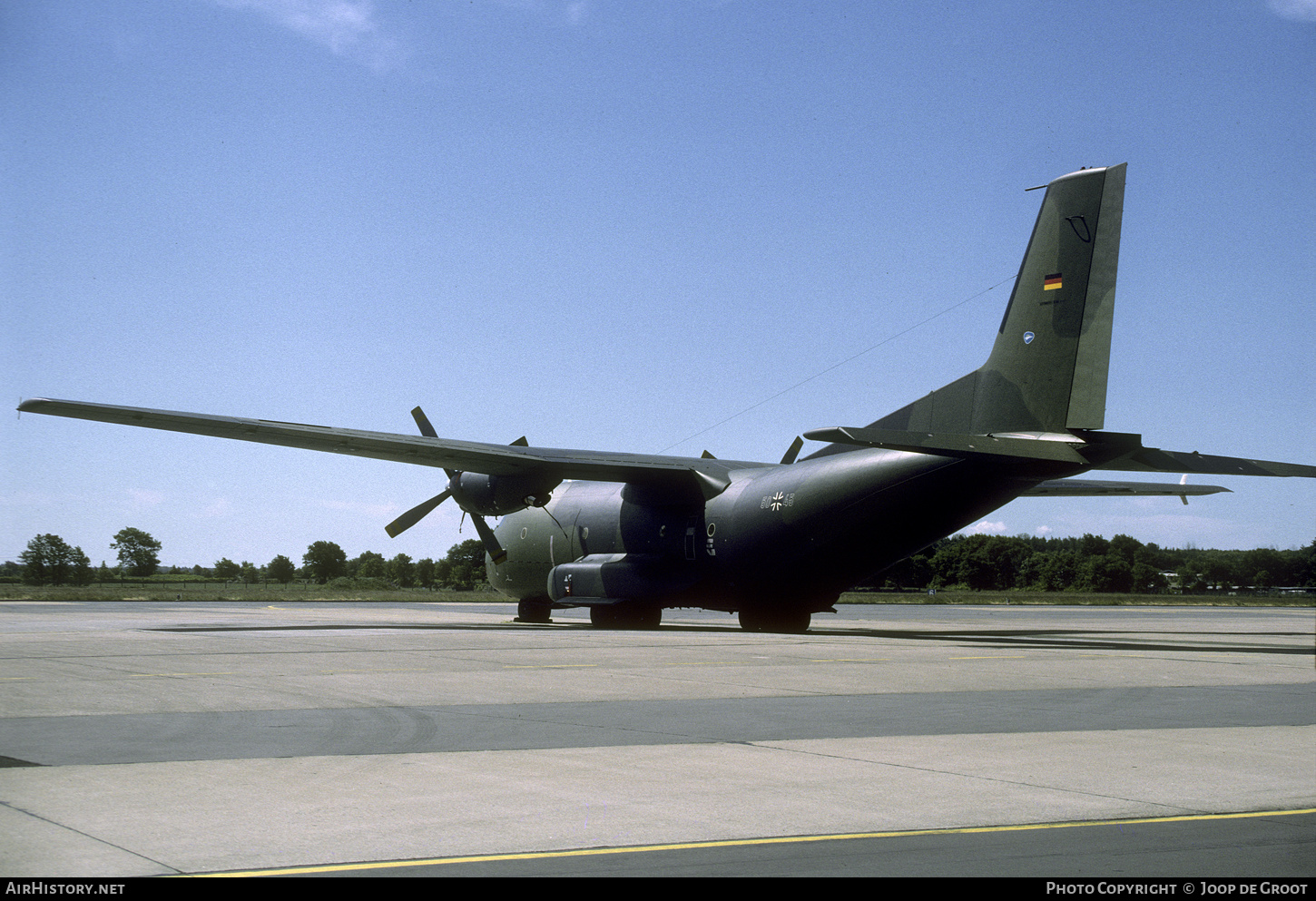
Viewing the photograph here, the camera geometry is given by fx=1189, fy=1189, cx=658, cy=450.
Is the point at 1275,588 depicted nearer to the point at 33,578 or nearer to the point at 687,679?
the point at 687,679

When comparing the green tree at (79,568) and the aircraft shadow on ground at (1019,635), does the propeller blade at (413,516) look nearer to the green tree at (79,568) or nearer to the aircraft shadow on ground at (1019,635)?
the aircraft shadow on ground at (1019,635)

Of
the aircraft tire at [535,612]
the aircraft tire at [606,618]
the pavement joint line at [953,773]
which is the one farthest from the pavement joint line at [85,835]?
the aircraft tire at [535,612]

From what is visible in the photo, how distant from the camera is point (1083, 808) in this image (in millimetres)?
7473

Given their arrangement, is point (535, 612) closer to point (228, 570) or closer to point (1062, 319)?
point (1062, 319)

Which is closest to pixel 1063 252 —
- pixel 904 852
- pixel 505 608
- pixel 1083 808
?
pixel 1083 808

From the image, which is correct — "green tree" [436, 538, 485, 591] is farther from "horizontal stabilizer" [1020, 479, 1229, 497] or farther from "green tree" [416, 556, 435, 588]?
"horizontal stabilizer" [1020, 479, 1229, 497]

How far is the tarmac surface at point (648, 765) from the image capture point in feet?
20.3

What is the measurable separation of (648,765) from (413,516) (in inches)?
1006

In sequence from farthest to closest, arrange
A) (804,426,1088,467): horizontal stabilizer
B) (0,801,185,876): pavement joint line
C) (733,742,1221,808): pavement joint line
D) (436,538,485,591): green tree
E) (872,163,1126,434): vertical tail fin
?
(436,538,485,591): green tree < (872,163,1126,434): vertical tail fin < (804,426,1088,467): horizontal stabilizer < (733,742,1221,808): pavement joint line < (0,801,185,876): pavement joint line

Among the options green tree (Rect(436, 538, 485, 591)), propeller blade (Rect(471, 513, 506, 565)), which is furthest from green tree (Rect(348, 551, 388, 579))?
propeller blade (Rect(471, 513, 506, 565))

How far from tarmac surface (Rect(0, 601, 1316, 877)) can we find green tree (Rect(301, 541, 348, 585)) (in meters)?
124

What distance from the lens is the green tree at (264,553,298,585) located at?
136875mm

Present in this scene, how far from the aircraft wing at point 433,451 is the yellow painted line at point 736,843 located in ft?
74.4

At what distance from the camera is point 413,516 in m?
33.6
